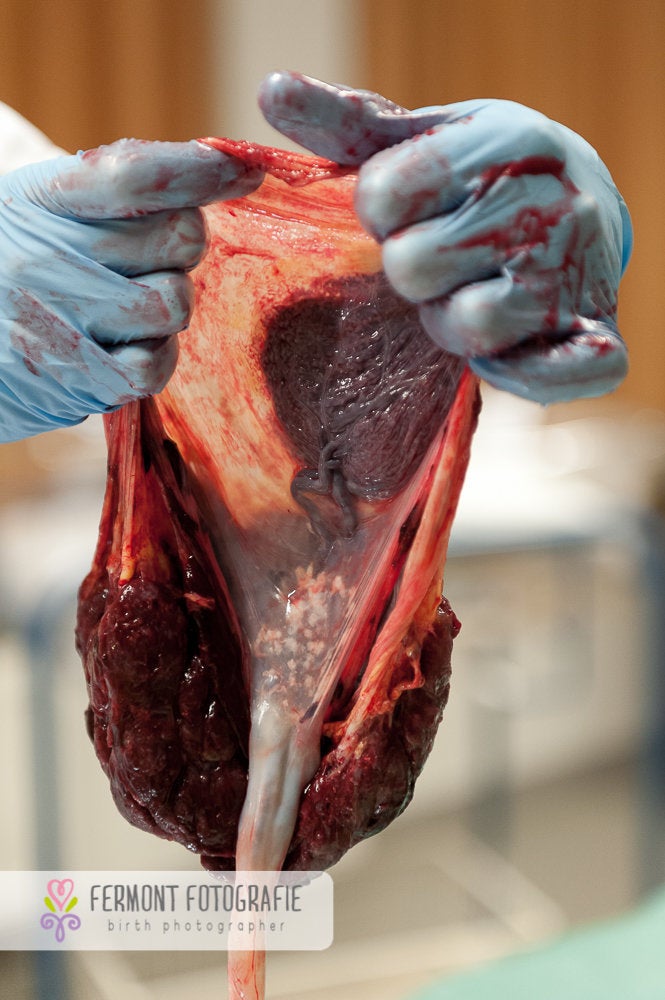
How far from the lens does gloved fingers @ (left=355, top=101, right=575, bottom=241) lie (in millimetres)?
509

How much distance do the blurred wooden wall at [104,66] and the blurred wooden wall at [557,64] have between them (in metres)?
0.54

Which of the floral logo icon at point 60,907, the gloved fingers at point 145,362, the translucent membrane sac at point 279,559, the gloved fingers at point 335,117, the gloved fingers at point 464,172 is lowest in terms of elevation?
the floral logo icon at point 60,907

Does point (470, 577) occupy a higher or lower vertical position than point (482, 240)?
lower

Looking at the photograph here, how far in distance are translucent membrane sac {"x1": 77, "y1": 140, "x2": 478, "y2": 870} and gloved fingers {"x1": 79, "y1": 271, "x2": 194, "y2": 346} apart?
0.11 m

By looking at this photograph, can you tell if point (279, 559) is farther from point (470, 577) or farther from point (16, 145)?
point (470, 577)

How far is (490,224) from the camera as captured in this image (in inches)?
20.3

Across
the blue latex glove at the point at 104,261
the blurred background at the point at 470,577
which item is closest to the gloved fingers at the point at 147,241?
the blue latex glove at the point at 104,261

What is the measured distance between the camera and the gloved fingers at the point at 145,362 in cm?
61

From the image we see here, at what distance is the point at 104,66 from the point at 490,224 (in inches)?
97.3

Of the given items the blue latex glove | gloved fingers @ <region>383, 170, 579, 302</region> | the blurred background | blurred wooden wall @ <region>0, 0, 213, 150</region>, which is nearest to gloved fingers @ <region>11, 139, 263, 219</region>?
the blue latex glove

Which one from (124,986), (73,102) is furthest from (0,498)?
(73,102)

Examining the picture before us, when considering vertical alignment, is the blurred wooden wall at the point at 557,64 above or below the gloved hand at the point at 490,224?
below

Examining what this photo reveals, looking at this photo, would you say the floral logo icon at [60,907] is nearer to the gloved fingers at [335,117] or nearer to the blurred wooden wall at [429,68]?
the gloved fingers at [335,117]

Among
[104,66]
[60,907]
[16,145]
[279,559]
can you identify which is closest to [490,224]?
[279,559]
